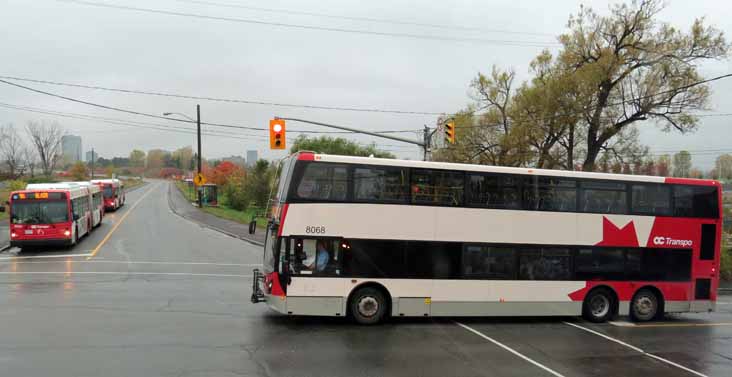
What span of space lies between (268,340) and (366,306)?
2.60 meters

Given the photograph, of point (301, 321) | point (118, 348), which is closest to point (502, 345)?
point (301, 321)

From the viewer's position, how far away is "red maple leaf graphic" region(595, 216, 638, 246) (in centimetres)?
1395

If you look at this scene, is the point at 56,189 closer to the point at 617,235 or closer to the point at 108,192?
the point at 617,235

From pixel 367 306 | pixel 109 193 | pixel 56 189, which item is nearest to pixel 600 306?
pixel 367 306

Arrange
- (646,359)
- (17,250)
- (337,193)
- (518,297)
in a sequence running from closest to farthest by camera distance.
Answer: (646,359), (337,193), (518,297), (17,250)

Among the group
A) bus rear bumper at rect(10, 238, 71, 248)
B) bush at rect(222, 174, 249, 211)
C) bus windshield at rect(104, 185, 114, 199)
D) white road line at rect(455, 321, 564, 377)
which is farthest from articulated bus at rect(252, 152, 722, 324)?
bus windshield at rect(104, 185, 114, 199)

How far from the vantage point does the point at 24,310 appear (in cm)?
1258

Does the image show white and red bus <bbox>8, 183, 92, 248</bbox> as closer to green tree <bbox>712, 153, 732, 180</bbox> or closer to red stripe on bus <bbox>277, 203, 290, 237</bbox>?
red stripe on bus <bbox>277, 203, 290, 237</bbox>

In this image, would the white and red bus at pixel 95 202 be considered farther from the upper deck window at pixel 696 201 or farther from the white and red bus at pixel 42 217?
the upper deck window at pixel 696 201

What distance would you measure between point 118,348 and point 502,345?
24.6 feet

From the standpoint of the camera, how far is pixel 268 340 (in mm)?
10875

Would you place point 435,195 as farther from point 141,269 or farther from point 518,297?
point 141,269

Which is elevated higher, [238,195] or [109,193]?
[109,193]

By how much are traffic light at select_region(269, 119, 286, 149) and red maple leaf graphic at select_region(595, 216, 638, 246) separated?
13087 mm
